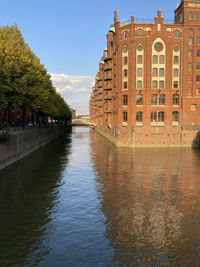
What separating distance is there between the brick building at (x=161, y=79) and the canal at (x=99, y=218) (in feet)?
84.4

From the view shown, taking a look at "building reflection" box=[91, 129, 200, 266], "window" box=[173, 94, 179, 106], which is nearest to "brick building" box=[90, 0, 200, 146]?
"window" box=[173, 94, 179, 106]

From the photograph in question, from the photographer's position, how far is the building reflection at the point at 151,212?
13.4m

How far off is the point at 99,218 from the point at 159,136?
43361 mm

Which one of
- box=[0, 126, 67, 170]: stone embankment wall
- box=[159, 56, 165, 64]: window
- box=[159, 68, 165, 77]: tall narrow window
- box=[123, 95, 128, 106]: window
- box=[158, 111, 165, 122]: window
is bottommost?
box=[0, 126, 67, 170]: stone embankment wall

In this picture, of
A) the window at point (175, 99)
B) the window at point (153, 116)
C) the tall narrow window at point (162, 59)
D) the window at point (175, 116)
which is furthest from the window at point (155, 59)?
the window at point (175, 116)

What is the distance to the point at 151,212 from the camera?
64.1 feet

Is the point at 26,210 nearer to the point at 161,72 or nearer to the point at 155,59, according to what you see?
the point at 161,72

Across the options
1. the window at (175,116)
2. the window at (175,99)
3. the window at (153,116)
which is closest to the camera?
the window at (153,116)

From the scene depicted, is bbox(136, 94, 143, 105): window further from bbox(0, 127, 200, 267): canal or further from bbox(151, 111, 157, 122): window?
bbox(0, 127, 200, 267): canal

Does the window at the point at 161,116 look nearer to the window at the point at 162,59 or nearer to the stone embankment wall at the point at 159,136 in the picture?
the stone embankment wall at the point at 159,136

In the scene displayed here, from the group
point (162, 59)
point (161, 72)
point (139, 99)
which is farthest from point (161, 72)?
point (139, 99)

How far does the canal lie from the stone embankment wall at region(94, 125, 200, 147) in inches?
965

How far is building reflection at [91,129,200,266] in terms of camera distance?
13.4m

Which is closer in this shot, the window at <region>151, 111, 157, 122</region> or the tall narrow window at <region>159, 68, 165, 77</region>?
the tall narrow window at <region>159, 68, 165, 77</region>
